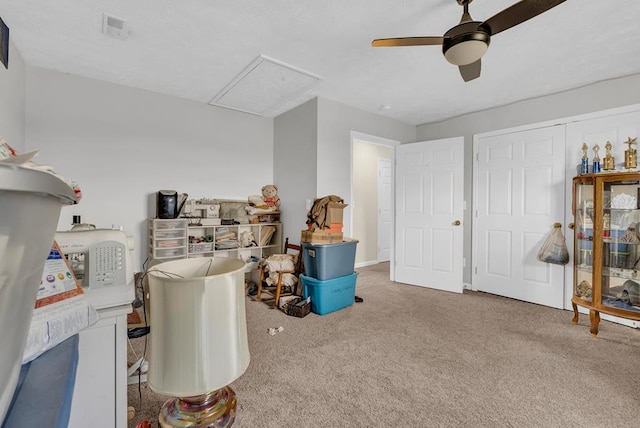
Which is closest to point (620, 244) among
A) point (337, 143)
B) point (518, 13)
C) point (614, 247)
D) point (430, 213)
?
point (614, 247)

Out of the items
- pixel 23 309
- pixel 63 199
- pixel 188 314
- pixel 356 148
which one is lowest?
pixel 188 314

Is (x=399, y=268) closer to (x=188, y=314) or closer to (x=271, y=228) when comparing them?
(x=271, y=228)

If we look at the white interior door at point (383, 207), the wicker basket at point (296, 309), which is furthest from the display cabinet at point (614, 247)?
the white interior door at point (383, 207)

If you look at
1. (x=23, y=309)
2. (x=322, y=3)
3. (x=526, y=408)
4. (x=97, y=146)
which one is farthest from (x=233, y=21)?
(x=526, y=408)

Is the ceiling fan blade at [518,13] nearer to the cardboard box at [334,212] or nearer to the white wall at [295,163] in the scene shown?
the cardboard box at [334,212]

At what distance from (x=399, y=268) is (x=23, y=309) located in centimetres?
419

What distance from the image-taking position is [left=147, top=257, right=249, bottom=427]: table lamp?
759 mm

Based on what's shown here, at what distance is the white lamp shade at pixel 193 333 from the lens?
0.76 m

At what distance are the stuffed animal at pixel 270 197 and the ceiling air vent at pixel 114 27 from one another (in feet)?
7.26

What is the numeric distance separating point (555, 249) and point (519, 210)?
559 millimetres

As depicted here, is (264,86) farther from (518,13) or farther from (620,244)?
(620,244)

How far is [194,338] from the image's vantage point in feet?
2.51

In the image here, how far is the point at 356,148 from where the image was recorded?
534 cm

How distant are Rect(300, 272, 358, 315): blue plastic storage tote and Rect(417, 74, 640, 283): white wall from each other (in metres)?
1.86
